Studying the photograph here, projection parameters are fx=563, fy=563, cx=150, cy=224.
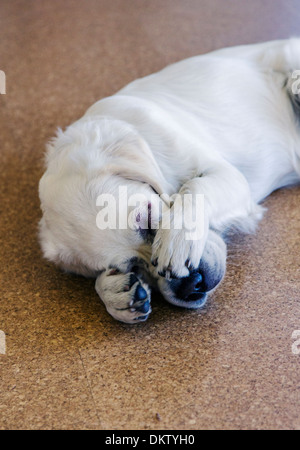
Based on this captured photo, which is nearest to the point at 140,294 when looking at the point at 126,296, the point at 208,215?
the point at 126,296

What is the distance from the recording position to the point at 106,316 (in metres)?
2.20

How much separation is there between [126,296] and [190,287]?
0.23 m

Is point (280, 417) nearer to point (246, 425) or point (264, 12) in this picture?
point (246, 425)

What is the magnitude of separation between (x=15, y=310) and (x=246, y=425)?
3.60 ft

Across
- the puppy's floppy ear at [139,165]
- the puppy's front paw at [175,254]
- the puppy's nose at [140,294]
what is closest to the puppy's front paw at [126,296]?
the puppy's nose at [140,294]

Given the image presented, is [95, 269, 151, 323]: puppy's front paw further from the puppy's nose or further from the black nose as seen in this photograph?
the black nose

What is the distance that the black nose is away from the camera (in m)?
1.97

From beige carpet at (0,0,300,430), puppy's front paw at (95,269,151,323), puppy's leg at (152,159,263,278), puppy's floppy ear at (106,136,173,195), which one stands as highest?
puppy's floppy ear at (106,136,173,195)

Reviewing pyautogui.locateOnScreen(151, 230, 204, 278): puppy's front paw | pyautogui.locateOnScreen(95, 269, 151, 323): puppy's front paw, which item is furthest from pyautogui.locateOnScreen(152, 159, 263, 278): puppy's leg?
pyautogui.locateOnScreen(95, 269, 151, 323): puppy's front paw

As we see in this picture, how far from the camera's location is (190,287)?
1.99 m

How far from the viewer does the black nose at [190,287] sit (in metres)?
1.97

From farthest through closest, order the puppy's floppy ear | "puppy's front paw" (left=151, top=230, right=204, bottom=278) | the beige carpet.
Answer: the puppy's floppy ear
"puppy's front paw" (left=151, top=230, right=204, bottom=278)
the beige carpet

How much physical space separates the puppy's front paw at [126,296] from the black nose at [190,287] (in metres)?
0.11

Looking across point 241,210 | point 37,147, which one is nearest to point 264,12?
point 37,147
